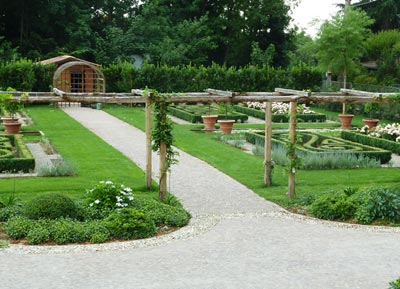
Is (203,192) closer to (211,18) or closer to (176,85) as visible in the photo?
(176,85)

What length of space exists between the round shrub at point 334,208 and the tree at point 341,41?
29.3 meters

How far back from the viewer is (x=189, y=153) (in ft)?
74.3

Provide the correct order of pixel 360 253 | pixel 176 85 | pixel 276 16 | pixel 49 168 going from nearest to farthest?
pixel 360 253
pixel 49 168
pixel 176 85
pixel 276 16

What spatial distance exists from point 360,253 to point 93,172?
9192 mm

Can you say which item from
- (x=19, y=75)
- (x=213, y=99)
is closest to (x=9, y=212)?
(x=213, y=99)

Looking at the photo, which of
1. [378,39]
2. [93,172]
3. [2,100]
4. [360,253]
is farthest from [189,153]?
[378,39]

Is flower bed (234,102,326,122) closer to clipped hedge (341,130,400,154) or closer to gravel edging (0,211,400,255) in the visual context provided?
clipped hedge (341,130,400,154)

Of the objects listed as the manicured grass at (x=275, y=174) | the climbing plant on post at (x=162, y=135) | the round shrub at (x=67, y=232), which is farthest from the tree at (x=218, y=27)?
the round shrub at (x=67, y=232)

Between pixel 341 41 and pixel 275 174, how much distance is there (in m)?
25.8

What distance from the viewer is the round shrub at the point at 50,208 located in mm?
12773

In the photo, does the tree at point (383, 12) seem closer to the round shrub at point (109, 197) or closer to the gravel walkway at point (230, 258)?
the gravel walkway at point (230, 258)

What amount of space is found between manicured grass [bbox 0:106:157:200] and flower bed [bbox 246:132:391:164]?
16.9 ft

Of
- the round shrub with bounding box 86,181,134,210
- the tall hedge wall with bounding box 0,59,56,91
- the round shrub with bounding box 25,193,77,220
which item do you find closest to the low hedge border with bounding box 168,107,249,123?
the tall hedge wall with bounding box 0,59,56,91

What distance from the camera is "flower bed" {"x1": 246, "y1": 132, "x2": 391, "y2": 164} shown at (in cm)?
2114
